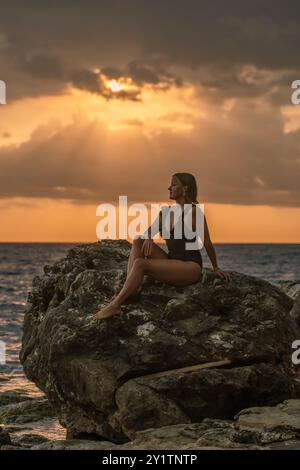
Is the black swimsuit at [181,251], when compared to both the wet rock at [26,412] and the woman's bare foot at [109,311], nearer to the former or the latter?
the woman's bare foot at [109,311]

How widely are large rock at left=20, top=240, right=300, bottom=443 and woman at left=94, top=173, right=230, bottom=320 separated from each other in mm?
252

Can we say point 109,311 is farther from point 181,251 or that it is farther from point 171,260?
point 181,251

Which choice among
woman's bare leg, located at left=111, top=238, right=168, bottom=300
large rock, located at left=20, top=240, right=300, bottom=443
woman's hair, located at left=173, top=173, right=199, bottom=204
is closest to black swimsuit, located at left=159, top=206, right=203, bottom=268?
woman's bare leg, located at left=111, top=238, right=168, bottom=300

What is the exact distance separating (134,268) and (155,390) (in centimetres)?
204

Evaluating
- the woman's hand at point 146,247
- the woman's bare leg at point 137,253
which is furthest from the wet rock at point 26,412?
the woman's hand at point 146,247

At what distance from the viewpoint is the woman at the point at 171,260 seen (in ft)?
36.4

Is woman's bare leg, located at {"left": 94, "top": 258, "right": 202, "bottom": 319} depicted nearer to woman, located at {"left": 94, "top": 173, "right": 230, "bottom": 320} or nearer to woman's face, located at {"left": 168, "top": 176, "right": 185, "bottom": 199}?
woman, located at {"left": 94, "top": 173, "right": 230, "bottom": 320}

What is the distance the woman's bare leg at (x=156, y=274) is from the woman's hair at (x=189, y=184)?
1.22 meters

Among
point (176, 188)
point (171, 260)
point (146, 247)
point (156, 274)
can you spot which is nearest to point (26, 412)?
point (156, 274)

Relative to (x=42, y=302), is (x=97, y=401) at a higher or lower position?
lower

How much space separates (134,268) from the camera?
11109 millimetres
